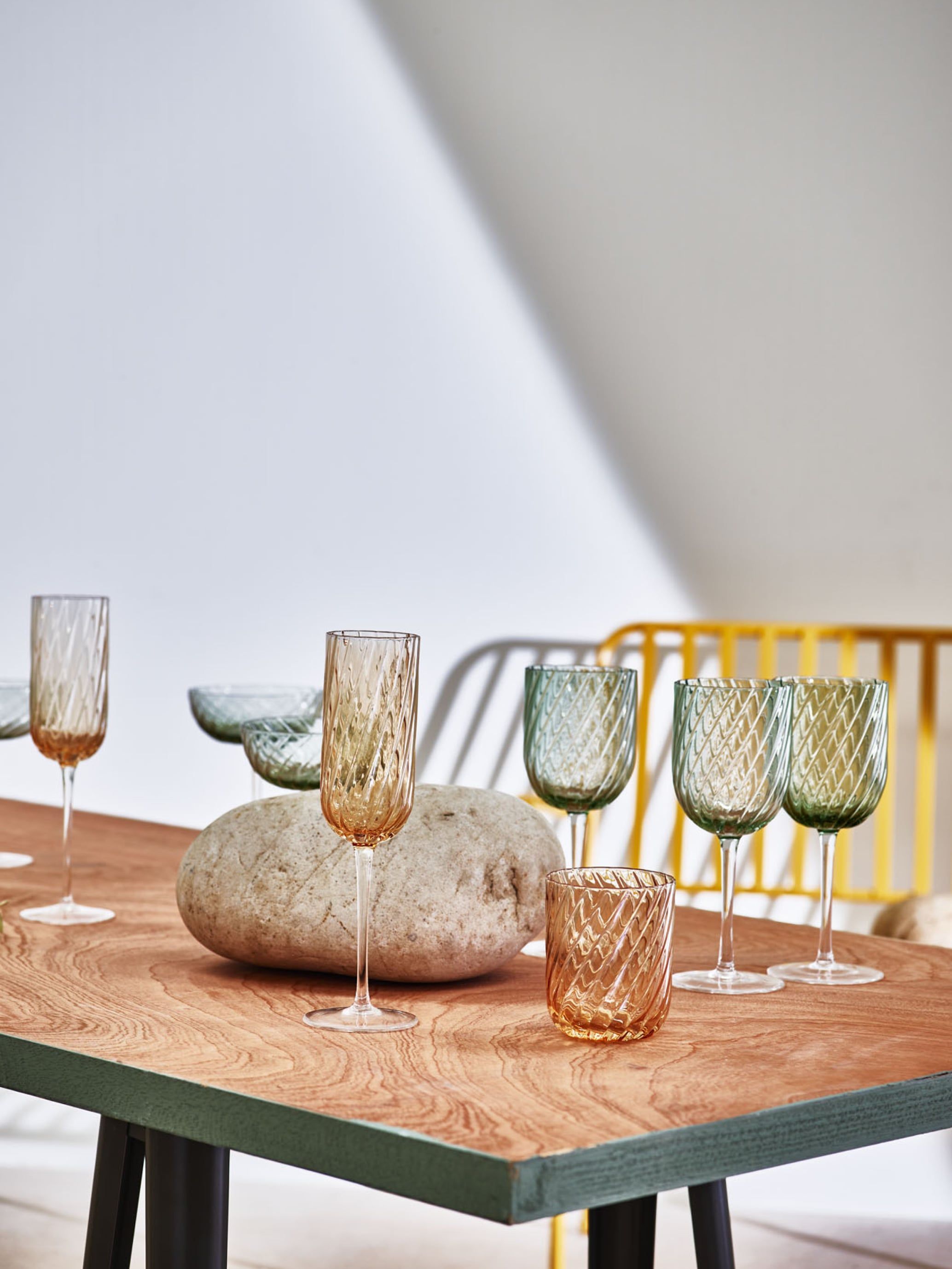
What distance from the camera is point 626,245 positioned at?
119 inches

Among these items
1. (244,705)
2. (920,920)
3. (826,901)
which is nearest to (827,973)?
(826,901)

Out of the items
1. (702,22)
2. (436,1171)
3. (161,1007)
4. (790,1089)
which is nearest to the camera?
(436,1171)

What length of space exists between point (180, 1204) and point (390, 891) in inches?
9.5

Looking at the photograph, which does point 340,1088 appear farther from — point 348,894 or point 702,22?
point 702,22

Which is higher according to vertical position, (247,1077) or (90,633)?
(90,633)

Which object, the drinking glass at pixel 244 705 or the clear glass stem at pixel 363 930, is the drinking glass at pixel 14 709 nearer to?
the drinking glass at pixel 244 705

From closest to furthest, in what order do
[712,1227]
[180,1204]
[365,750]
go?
[365,750], [180,1204], [712,1227]

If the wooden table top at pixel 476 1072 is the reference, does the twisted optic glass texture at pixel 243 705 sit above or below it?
above

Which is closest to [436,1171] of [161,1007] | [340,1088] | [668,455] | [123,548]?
[340,1088]

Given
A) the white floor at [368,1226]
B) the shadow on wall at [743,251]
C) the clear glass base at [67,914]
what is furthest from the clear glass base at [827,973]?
the shadow on wall at [743,251]

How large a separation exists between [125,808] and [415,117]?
1.40m

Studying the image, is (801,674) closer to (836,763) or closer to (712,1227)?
(712,1227)

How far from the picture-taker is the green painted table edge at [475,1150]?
0.70m

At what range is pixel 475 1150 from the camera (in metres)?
0.70
